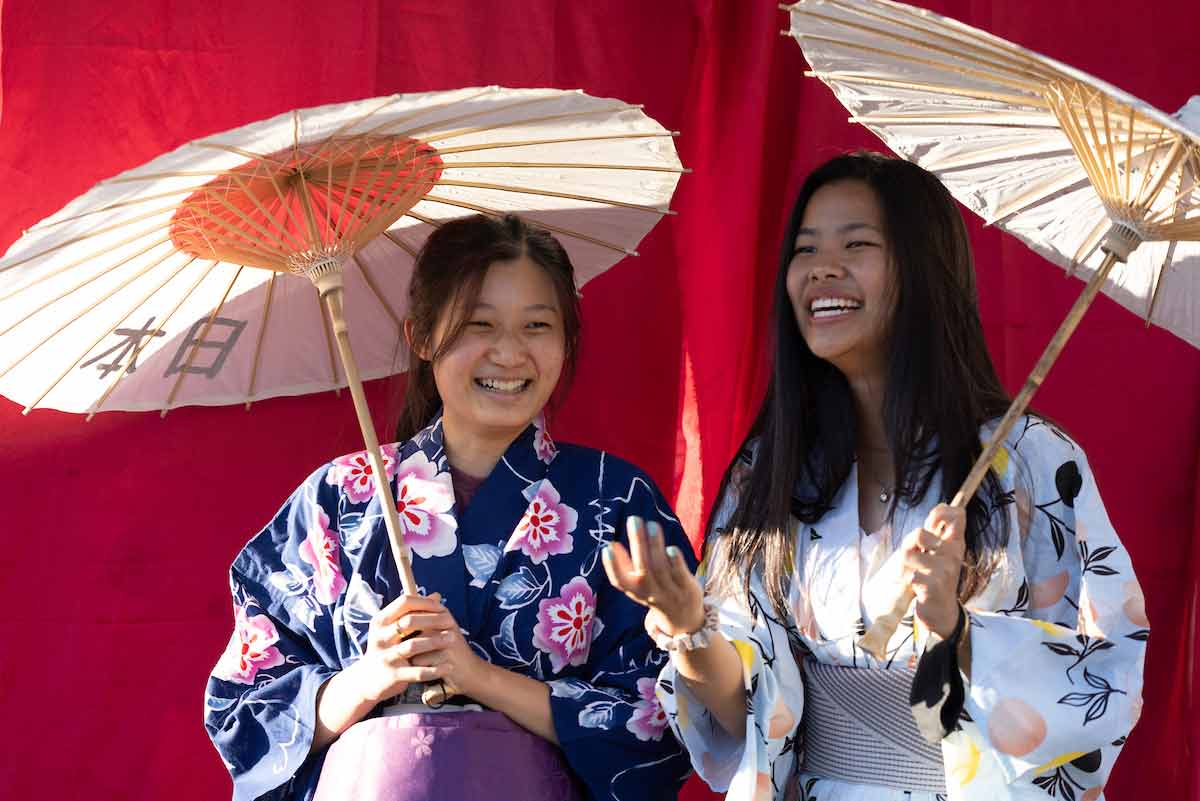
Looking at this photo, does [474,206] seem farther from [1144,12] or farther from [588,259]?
[1144,12]

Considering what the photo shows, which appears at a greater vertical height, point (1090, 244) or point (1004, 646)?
point (1090, 244)

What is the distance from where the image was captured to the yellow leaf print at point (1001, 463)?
2459 mm

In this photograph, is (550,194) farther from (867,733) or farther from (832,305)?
(867,733)

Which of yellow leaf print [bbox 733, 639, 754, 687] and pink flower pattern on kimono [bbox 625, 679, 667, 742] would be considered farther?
pink flower pattern on kimono [bbox 625, 679, 667, 742]

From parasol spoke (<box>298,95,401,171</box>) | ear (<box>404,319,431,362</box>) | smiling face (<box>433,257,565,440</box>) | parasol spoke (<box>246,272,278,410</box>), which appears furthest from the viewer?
parasol spoke (<box>246,272,278,410</box>)

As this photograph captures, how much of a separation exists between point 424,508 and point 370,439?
283 mm

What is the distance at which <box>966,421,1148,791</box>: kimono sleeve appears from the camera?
2223 mm

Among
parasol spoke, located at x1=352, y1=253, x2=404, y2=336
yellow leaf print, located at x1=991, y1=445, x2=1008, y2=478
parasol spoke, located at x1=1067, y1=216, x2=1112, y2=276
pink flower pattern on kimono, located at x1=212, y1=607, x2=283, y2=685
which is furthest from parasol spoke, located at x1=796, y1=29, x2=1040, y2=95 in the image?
pink flower pattern on kimono, located at x1=212, y1=607, x2=283, y2=685

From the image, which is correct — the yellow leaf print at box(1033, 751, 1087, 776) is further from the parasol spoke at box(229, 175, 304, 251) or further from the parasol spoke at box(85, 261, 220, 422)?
the parasol spoke at box(85, 261, 220, 422)

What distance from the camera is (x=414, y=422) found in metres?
3.01

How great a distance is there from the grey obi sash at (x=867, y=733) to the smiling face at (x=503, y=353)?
0.72 m

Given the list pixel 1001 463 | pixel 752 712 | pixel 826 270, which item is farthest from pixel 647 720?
pixel 826 270

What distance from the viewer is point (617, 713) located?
255cm

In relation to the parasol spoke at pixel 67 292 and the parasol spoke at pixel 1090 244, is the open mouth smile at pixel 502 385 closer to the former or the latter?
the parasol spoke at pixel 67 292
